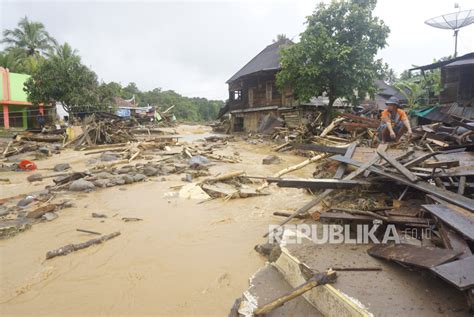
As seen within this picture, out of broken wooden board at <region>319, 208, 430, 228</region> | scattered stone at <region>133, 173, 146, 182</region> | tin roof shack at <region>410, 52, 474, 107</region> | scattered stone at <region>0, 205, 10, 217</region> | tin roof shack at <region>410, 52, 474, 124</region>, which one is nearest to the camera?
broken wooden board at <region>319, 208, 430, 228</region>

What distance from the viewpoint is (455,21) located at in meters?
16.5

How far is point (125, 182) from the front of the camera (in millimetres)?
8742

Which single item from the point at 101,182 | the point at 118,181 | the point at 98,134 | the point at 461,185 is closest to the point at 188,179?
the point at 118,181

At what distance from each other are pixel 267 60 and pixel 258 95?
3182 millimetres

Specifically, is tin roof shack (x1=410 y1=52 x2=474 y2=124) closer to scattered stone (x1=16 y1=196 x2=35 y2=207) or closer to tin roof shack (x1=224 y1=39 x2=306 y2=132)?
tin roof shack (x1=224 y1=39 x2=306 y2=132)

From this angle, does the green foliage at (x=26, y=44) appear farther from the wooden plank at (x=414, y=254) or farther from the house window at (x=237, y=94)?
the wooden plank at (x=414, y=254)

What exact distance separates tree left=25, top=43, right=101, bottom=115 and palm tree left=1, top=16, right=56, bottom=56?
1280 centimetres

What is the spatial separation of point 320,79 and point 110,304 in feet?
54.0

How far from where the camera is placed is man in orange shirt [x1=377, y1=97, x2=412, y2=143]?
22.9ft

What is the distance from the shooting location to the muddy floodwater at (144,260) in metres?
3.17

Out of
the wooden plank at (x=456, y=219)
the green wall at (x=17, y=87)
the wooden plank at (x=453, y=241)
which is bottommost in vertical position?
the wooden plank at (x=453, y=241)

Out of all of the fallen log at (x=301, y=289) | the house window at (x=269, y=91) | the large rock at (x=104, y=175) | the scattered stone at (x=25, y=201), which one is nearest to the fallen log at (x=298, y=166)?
the fallen log at (x=301, y=289)

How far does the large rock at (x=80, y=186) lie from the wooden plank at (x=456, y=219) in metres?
8.02

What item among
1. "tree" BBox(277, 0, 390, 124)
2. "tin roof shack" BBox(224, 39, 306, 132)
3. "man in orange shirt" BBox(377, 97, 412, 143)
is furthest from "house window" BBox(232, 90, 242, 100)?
"man in orange shirt" BBox(377, 97, 412, 143)
